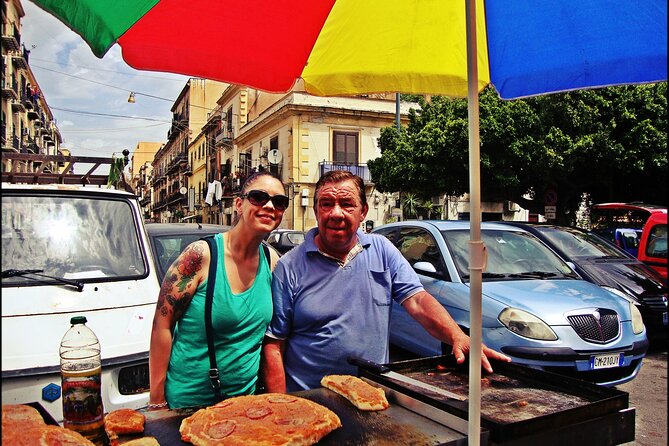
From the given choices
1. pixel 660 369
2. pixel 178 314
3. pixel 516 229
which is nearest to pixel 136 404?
pixel 178 314

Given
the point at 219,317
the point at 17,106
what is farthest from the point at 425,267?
the point at 17,106

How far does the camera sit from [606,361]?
5.04 metres

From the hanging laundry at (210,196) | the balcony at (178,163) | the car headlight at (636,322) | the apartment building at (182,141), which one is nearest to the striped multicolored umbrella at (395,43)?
the car headlight at (636,322)

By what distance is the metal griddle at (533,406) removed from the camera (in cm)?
169

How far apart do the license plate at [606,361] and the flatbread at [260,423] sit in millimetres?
4047

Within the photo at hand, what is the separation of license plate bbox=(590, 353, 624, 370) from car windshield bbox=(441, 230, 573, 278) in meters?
1.28

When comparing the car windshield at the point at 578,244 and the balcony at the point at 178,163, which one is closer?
the car windshield at the point at 578,244

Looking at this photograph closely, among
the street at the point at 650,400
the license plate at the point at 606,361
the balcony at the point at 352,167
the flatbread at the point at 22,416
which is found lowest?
the street at the point at 650,400

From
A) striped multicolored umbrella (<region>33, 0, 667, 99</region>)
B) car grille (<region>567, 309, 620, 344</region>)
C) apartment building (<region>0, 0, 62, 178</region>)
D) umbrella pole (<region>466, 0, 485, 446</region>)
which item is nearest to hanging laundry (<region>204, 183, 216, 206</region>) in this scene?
apartment building (<region>0, 0, 62, 178</region>)

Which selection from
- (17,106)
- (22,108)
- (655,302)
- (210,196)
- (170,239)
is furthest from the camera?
(22,108)

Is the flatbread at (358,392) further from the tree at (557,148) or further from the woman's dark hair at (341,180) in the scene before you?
the tree at (557,148)

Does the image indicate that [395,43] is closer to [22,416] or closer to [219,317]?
[219,317]

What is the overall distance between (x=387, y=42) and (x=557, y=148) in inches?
635

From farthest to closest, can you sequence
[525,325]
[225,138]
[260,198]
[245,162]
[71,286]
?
[225,138] → [245,162] → [525,325] → [71,286] → [260,198]
